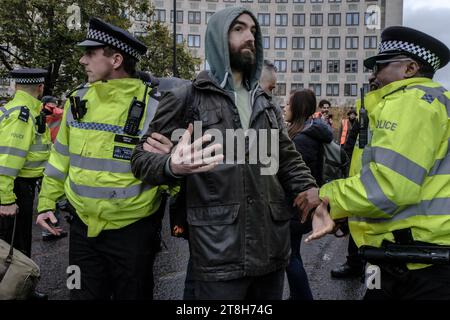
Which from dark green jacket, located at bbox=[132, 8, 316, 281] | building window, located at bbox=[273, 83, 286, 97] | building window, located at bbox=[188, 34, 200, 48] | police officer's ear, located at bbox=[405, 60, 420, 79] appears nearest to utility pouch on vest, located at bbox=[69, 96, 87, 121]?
dark green jacket, located at bbox=[132, 8, 316, 281]

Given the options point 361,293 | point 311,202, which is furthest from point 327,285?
point 311,202

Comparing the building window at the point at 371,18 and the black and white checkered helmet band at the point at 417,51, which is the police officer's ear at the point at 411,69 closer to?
the black and white checkered helmet band at the point at 417,51

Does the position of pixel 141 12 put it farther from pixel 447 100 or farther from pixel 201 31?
pixel 201 31

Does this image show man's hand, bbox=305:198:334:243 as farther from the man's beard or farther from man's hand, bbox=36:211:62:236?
man's hand, bbox=36:211:62:236

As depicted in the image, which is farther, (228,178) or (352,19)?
(352,19)

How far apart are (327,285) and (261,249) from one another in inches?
128

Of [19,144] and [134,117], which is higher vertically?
[134,117]

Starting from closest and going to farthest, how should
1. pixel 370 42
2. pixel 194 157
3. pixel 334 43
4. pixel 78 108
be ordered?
pixel 194 157
pixel 78 108
pixel 370 42
pixel 334 43

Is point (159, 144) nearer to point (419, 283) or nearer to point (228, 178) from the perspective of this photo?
point (228, 178)

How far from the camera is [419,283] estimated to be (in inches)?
94.5

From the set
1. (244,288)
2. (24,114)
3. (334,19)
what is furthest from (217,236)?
(334,19)

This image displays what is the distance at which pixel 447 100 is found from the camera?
7.79 feet

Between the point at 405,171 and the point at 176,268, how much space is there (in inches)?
165
